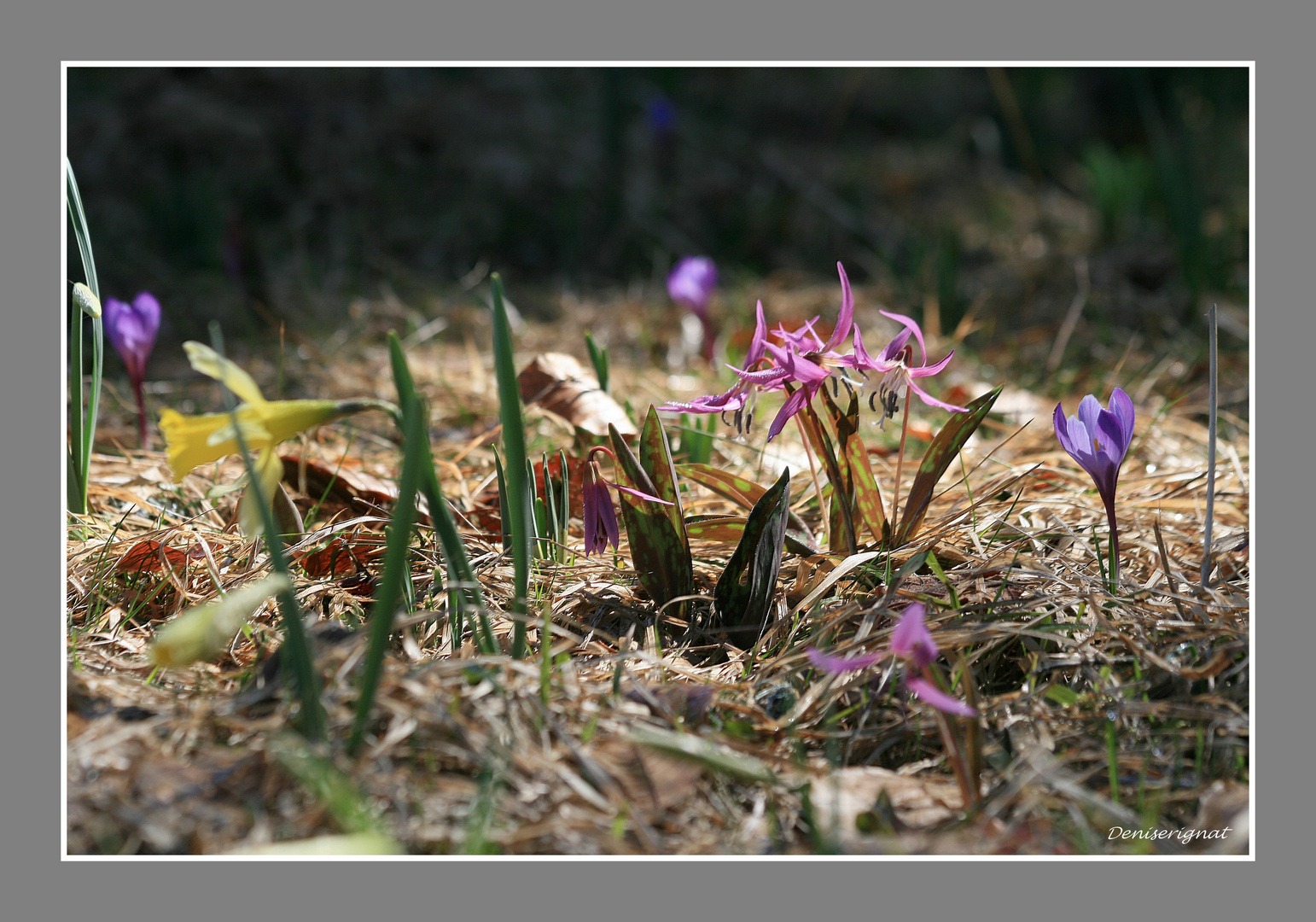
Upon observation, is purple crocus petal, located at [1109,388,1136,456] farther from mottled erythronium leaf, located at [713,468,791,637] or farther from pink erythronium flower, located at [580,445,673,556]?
pink erythronium flower, located at [580,445,673,556]

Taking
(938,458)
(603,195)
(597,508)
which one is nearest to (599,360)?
(597,508)

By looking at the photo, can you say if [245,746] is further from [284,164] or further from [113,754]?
[284,164]

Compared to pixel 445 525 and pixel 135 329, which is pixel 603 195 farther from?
pixel 445 525

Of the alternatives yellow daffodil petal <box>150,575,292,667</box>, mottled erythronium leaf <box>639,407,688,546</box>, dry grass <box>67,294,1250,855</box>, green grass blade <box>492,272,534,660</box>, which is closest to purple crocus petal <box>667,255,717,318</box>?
dry grass <box>67,294,1250,855</box>

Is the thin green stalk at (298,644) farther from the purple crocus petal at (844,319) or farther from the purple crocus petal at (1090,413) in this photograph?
the purple crocus petal at (1090,413)

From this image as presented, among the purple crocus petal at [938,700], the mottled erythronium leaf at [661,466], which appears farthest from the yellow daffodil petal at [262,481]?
the purple crocus petal at [938,700]

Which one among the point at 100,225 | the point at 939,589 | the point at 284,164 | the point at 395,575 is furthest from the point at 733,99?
the point at 395,575
